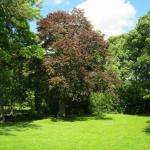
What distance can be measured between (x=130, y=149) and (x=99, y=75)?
16309 millimetres

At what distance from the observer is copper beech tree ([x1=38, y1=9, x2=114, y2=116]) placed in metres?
31.9

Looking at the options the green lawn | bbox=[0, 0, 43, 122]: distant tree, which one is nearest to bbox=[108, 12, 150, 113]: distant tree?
bbox=[0, 0, 43, 122]: distant tree

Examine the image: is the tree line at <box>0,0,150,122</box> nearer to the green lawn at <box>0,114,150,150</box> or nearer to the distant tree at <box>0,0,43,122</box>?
the distant tree at <box>0,0,43,122</box>

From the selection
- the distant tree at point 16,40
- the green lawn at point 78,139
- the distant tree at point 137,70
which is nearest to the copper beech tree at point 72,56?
the distant tree at point 16,40

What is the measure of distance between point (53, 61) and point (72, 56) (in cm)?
173

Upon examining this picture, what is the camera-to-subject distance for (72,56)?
3192 cm

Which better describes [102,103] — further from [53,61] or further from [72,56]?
[53,61]

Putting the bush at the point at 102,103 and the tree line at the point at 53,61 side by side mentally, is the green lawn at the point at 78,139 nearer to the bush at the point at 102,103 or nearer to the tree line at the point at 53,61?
the tree line at the point at 53,61

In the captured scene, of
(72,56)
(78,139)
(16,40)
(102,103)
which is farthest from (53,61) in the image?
(102,103)

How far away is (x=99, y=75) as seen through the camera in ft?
110

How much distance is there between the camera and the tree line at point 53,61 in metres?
29.8

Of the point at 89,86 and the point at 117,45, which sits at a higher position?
the point at 117,45

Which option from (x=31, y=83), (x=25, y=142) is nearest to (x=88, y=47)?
(x=31, y=83)

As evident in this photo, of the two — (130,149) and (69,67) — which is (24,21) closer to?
(69,67)
